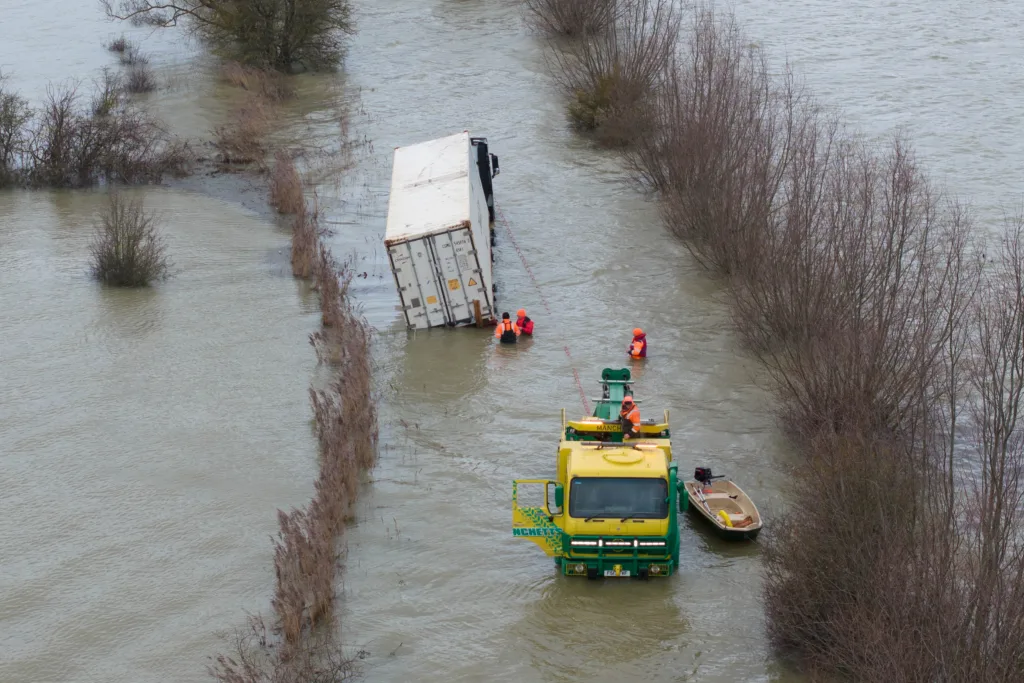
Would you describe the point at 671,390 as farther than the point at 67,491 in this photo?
Yes

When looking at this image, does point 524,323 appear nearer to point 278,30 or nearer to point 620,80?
point 620,80

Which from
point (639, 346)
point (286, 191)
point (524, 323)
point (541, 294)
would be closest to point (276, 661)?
point (639, 346)

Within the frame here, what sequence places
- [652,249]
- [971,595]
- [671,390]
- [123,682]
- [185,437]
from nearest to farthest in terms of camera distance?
[971,595]
[123,682]
[185,437]
[671,390]
[652,249]

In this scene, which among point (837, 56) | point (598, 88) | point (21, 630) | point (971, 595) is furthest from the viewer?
point (837, 56)

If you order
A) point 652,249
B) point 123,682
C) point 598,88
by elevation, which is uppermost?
point 598,88

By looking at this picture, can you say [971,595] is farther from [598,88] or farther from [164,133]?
[164,133]

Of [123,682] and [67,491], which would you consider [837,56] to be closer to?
[67,491]

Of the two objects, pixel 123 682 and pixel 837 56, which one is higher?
pixel 837 56

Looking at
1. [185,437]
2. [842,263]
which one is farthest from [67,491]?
[842,263]
